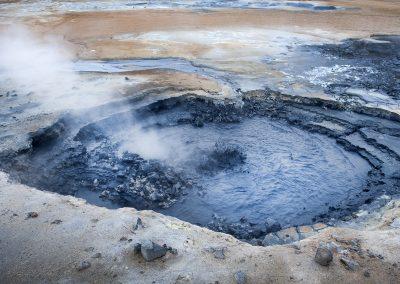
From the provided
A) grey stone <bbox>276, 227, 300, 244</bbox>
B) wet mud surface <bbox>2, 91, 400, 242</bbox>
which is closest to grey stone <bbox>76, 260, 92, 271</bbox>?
wet mud surface <bbox>2, 91, 400, 242</bbox>

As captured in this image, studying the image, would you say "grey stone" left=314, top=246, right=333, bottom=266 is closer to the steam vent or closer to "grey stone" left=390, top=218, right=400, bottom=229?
the steam vent

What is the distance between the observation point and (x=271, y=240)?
5.10 metres

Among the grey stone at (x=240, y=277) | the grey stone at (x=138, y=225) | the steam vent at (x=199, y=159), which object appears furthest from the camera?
the grey stone at (x=138, y=225)

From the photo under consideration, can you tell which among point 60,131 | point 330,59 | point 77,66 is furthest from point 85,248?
point 330,59

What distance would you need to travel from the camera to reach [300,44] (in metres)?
13.8

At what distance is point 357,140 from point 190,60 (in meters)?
5.90

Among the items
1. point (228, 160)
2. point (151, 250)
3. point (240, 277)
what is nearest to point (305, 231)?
point (240, 277)

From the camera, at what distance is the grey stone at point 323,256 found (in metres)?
3.96

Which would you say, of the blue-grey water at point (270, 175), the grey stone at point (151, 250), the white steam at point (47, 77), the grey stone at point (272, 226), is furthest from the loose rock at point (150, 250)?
the white steam at point (47, 77)

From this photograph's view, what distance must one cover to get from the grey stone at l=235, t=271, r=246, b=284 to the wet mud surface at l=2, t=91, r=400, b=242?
1.51 meters

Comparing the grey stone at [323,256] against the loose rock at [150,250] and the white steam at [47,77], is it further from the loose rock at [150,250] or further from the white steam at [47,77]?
the white steam at [47,77]

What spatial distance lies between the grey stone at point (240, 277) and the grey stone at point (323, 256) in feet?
2.66

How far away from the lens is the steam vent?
13.2 feet

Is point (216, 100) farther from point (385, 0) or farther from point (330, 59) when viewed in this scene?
point (385, 0)
